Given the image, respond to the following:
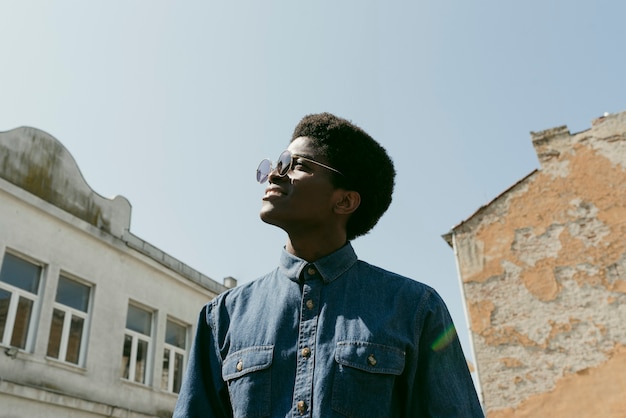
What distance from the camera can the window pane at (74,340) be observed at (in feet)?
37.9

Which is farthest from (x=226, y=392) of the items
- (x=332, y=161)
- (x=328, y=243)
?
(x=332, y=161)

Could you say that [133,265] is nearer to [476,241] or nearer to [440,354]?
[476,241]

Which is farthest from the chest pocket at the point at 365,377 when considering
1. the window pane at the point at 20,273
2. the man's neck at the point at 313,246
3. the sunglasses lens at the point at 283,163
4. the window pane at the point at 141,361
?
the window pane at the point at 141,361

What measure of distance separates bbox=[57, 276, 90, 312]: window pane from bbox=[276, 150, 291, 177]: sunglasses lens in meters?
10.8

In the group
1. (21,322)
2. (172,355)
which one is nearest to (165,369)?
(172,355)

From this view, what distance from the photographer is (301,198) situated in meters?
2.20

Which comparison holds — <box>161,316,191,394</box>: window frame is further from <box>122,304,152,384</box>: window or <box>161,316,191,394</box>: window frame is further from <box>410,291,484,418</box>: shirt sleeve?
<box>410,291,484,418</box>: shirt sleeve

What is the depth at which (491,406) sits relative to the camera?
1095 centimetres

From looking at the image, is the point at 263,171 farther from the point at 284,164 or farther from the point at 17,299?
the point at 17,299

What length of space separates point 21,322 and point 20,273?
0.95m

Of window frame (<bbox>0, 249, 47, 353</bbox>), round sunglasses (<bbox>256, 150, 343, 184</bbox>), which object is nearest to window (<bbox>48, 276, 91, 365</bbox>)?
window frame (<bbox>0, 249, 47, 353</bbox>)

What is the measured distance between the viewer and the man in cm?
179

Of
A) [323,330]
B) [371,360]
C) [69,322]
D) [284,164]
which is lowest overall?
[371,360]

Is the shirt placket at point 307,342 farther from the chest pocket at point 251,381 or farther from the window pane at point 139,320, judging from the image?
the window pane at point 139,320
